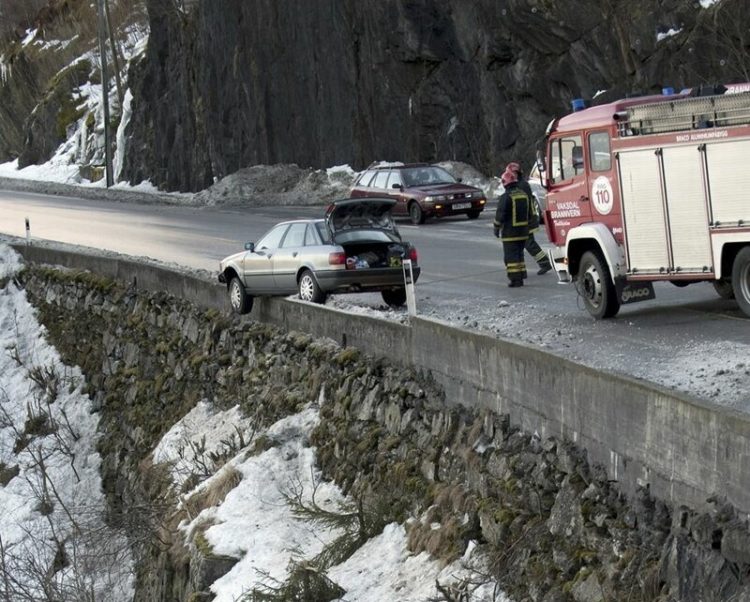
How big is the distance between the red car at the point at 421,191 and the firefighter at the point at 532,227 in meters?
11.3

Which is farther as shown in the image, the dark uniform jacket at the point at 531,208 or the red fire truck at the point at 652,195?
the dark uniform jacket at the point at 531,208

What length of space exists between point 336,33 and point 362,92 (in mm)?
2717

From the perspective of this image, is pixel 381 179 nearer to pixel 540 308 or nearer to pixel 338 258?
pixel 338 258

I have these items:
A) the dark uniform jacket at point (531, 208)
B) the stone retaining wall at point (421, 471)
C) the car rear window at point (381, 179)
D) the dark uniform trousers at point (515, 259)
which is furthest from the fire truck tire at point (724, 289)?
the car rear window at point (381, 179)

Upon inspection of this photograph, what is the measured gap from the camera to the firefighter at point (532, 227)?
1834 centimetres

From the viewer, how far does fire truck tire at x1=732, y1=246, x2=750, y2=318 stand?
12.5 m

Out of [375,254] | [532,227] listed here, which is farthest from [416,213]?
[375,254]

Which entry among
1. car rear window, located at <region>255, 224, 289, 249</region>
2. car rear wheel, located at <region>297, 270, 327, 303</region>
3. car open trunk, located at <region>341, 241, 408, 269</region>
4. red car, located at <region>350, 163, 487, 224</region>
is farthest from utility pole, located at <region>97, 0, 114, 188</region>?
car open trunk, located at <region>341, 241, 408, 269</region>

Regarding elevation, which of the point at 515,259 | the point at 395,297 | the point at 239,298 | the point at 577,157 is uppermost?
the point at 577,157

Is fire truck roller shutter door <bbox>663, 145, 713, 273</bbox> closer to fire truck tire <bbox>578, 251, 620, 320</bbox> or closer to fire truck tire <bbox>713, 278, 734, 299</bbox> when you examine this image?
fire truck tire <bbox>578, 251, 620, 320</bbox>

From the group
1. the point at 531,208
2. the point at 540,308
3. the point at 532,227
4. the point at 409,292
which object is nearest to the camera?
the point at 409,292

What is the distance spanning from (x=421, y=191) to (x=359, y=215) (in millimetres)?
14254

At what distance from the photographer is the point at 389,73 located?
42875 millimetres

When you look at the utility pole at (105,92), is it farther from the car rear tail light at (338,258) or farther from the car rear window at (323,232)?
the car rear tail light at (338,258)
